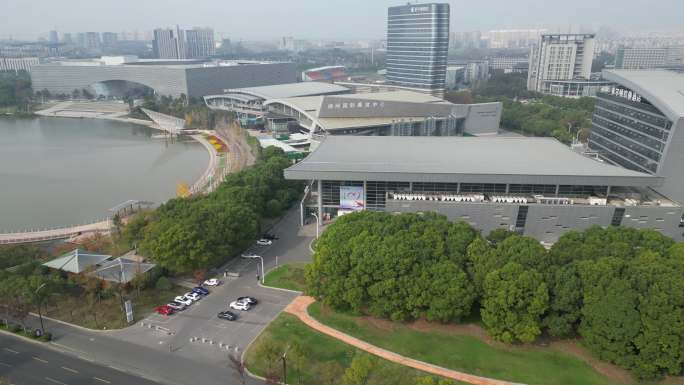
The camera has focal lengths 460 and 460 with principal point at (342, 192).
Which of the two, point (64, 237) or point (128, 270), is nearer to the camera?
point (128, 270)

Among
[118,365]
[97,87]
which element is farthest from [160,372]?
[97,87]

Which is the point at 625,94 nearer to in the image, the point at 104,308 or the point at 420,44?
the point at 104,308

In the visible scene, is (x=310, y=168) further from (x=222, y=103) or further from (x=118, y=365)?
(x=222, y=103)

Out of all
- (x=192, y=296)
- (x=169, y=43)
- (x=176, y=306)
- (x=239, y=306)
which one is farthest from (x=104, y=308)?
(x=169, y=43)

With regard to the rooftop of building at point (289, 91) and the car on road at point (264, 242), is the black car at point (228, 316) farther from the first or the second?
the rooftop of building at point (289, 91)

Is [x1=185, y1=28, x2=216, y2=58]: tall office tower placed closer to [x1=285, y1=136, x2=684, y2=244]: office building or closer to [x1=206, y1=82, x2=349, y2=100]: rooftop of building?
[x1=206, y1=82, x2=349, y2=100]: rooftop of building
